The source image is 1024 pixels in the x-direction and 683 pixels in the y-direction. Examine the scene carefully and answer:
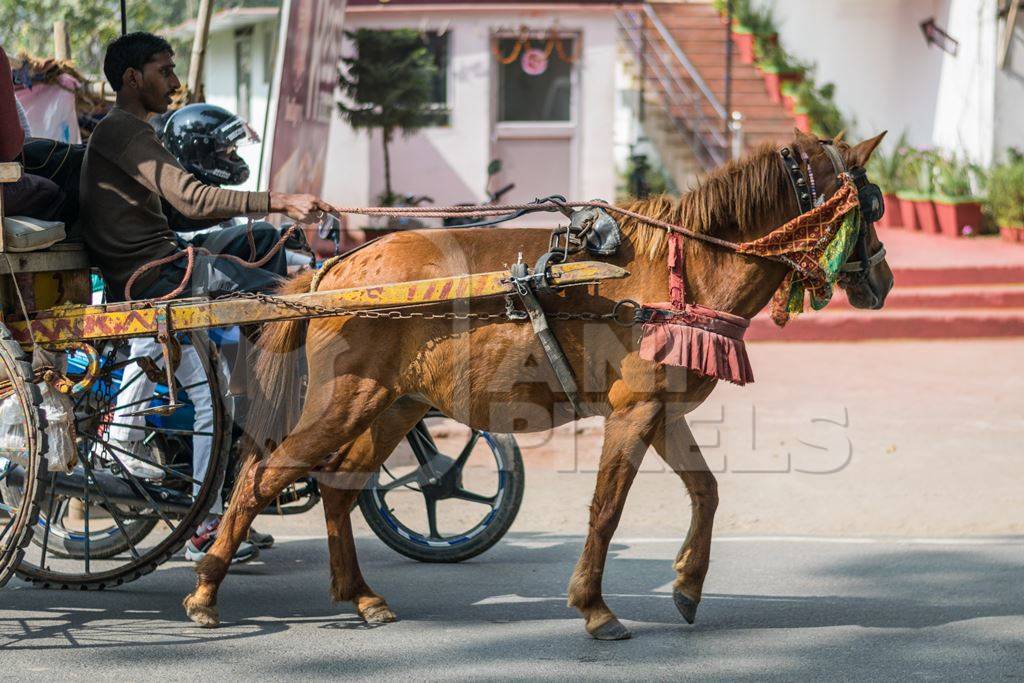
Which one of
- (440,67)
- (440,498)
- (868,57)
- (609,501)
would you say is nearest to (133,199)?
(440,498)

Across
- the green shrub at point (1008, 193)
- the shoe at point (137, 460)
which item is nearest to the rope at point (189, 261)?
the shoe at point (137, 460)

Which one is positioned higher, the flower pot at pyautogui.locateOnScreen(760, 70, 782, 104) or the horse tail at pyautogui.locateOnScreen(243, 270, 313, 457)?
the flower pot at pyautogui.locateOnScreen(760, 70, 782, 104)

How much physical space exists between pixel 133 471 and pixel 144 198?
1434 millimetres

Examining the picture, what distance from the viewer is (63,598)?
5.83 m

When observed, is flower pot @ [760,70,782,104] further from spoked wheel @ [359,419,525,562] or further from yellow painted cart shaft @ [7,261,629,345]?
yellow painted cart shaft @ [7,261,629,345]

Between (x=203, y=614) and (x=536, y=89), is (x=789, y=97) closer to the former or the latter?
(x=536, y=89)

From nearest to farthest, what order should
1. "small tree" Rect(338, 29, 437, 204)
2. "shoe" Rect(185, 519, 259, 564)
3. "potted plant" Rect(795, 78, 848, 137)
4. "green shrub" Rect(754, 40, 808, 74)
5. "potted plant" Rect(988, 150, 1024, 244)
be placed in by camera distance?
"shoe" Rect(185, 519, 259, 564), "potted plant" Rect(988, 150, 1024, 244), "small tree" Rect(338, 29, 437, 204), "potted plant" Rect(795, 78, 848, 137), "green shrub" Rect(754, 40, 808, 74)

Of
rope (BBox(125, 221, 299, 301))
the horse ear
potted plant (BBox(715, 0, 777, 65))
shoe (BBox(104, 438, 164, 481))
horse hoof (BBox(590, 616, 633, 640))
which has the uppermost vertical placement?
potted plant (BBox(715, 0, 777, 65))

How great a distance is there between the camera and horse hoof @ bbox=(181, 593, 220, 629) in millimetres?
5355

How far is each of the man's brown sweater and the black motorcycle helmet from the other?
1318 mm

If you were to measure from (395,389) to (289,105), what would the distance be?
7.51 meters

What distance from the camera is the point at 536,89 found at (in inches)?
728

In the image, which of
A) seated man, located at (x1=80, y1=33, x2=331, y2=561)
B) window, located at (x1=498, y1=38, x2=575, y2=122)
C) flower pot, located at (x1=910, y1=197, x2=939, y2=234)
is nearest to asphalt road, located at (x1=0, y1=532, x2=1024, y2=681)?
seated man, located at (x1=80, y1=33, x2=331, y2=561)

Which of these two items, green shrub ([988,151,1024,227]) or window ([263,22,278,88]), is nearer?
window ([263,22,278,88])
